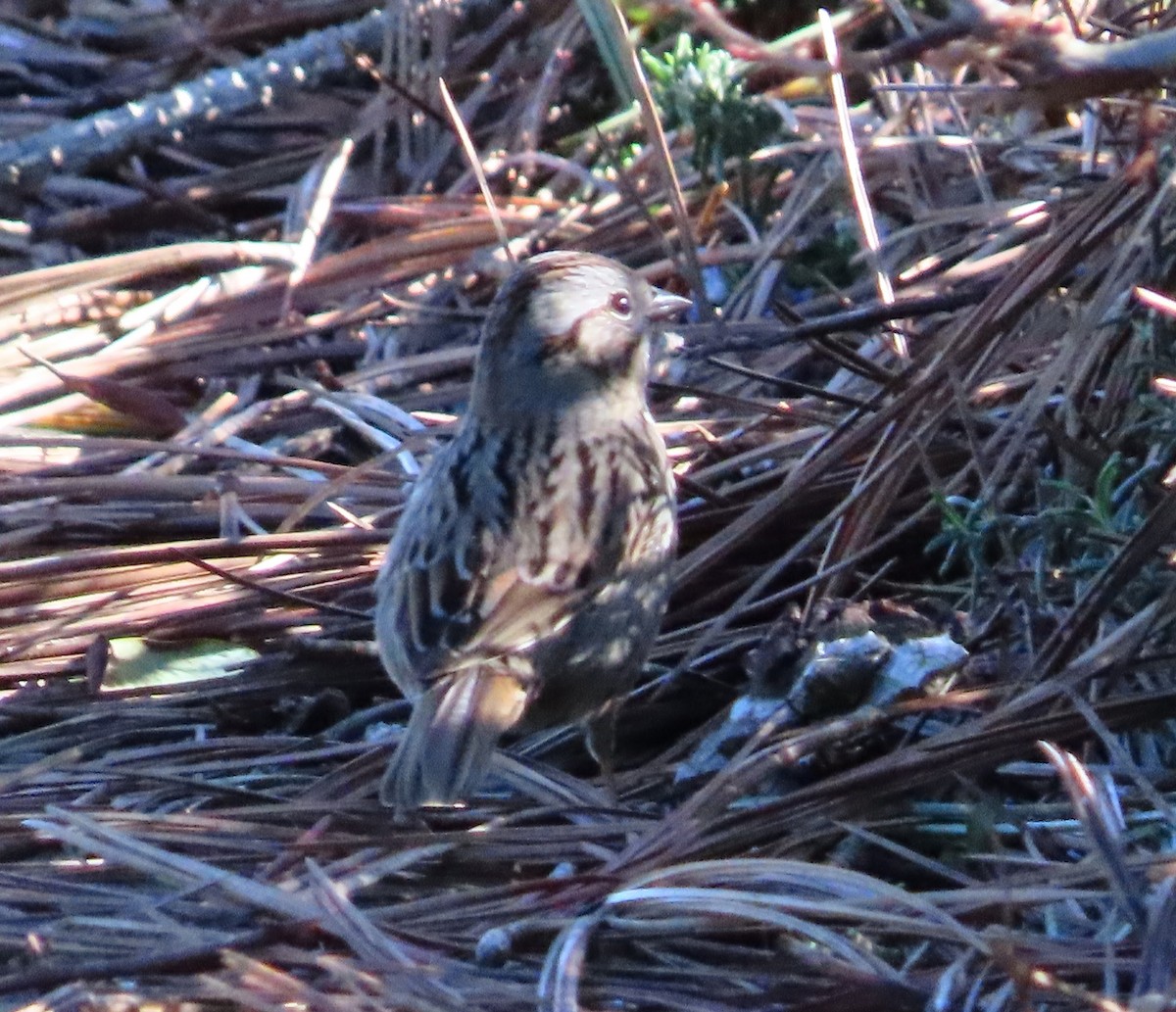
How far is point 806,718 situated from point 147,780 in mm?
1095

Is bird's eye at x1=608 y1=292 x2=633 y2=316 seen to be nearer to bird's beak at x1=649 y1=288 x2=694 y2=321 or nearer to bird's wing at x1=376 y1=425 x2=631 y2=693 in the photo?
bird's beak at x1=649 y1=288 x2=694 y2=321

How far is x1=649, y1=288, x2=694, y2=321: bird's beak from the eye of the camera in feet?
12.5

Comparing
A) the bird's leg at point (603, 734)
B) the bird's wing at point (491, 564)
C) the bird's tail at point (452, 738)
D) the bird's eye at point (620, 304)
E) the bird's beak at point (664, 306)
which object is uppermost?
the bird's eye at point (620, 304)

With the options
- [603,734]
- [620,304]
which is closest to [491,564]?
[603,734]

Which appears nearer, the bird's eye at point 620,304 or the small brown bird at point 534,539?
the small brown bird at point 534,539

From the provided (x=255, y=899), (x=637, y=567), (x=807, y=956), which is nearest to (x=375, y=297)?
(x=637, y=567)

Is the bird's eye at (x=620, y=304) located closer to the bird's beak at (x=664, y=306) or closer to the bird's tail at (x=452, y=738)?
the bird's beak at (x=664, y=306)

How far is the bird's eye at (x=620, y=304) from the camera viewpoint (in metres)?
3.73

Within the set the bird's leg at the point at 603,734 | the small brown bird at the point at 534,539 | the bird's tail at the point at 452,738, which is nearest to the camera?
the bird's tail at the point at 452,738

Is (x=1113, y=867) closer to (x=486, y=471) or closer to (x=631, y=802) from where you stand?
(x=631, y=802)

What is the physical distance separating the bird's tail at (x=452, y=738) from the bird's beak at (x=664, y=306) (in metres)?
0.95

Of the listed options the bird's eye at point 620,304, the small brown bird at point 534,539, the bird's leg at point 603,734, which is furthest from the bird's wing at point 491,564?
the bird's eye at point 620,304

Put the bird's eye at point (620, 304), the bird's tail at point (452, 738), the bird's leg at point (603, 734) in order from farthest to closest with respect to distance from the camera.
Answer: the bird's eye at point (620, 304), the bird's leg at point (603, 734), the bird's tail at point (452, 738)

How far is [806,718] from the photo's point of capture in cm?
300
